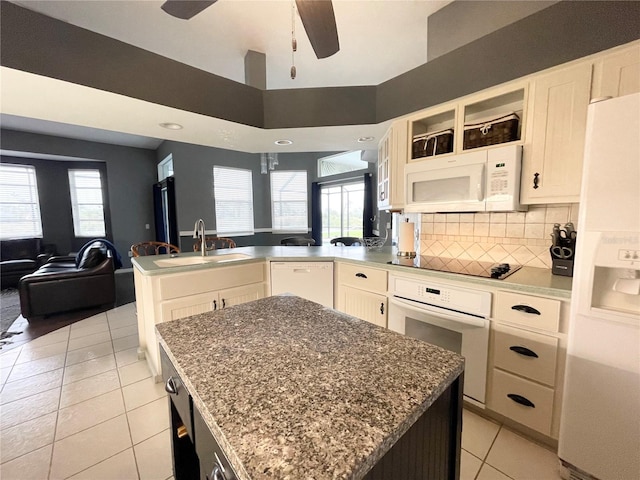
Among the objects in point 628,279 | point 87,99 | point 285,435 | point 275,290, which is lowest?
point 275,290

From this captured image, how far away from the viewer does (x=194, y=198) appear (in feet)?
18.8

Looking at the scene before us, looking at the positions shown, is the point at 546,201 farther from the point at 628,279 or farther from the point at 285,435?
the point at 285,435

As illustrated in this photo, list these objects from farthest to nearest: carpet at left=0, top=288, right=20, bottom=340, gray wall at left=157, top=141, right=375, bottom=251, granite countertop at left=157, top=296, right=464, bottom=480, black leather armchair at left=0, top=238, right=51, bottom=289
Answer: gray wall at left=157, top=141, right=375, bottom=251, black leather armchair at left=0, top=238, right=51, bottom=289, carpet at left=0, top=288, right=20, bottom=340, granite countertop at left=157, top=296, right=464, bottom=480

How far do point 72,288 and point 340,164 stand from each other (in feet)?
17.1

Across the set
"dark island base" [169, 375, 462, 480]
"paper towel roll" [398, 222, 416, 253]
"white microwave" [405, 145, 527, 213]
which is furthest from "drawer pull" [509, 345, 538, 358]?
"paper towel roll" [398, 222, 416, 253]

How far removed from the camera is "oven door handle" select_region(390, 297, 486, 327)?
1699mm

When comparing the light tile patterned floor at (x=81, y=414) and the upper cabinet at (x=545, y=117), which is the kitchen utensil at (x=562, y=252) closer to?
the upper cabinet at (x=545, y=117)

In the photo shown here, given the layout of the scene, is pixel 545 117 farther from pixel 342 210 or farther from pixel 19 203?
pixel 19 203

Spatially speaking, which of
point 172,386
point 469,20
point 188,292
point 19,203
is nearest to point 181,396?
point 172,386

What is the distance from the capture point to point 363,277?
7.70 feet

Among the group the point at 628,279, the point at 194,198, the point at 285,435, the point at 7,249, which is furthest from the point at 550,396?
the point at 7,249

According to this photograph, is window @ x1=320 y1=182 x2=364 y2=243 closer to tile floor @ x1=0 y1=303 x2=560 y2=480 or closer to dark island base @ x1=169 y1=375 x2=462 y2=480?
tile floor @ x1=0 y1=303 x2=560 y2=480

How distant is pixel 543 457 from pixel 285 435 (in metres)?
1.84

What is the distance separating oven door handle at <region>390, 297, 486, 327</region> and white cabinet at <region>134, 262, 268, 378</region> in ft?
4.09
